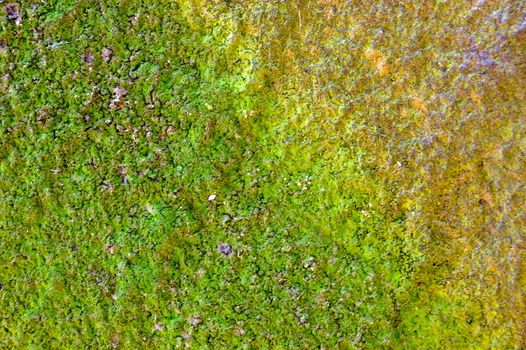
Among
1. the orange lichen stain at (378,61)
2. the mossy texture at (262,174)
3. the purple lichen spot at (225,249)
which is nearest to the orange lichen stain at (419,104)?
the mossy texture at (262,174)

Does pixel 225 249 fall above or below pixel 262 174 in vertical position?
below

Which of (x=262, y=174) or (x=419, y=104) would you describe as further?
(x=262, y=174)

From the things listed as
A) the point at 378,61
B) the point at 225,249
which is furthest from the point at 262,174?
the point at 378,61

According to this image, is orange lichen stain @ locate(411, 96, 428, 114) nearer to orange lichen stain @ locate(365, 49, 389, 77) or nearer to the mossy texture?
the mossy texture

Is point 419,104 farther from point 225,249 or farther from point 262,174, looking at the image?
point 225,249

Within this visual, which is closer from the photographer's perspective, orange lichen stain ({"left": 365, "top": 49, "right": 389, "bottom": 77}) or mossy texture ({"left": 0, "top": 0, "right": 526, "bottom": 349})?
mossy texture ({"left": 0, "top": 0, "right": 526, "bottom": 349})

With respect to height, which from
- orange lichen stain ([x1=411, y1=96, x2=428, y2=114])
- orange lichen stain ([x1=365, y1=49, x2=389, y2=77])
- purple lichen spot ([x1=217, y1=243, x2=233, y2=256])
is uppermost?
orange lichen stain ([x1=365, y1=49, x2=389, y2=77])

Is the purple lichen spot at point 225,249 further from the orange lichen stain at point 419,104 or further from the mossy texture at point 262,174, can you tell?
the orange lichen stain at point 419,104

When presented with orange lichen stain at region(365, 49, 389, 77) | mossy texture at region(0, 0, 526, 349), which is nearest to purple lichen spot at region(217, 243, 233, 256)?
mossy texture at region(0, 0, 526, 349)

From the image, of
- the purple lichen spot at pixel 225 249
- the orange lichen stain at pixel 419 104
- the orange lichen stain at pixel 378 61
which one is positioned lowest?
the purple lichen spot at pixel 225 249
